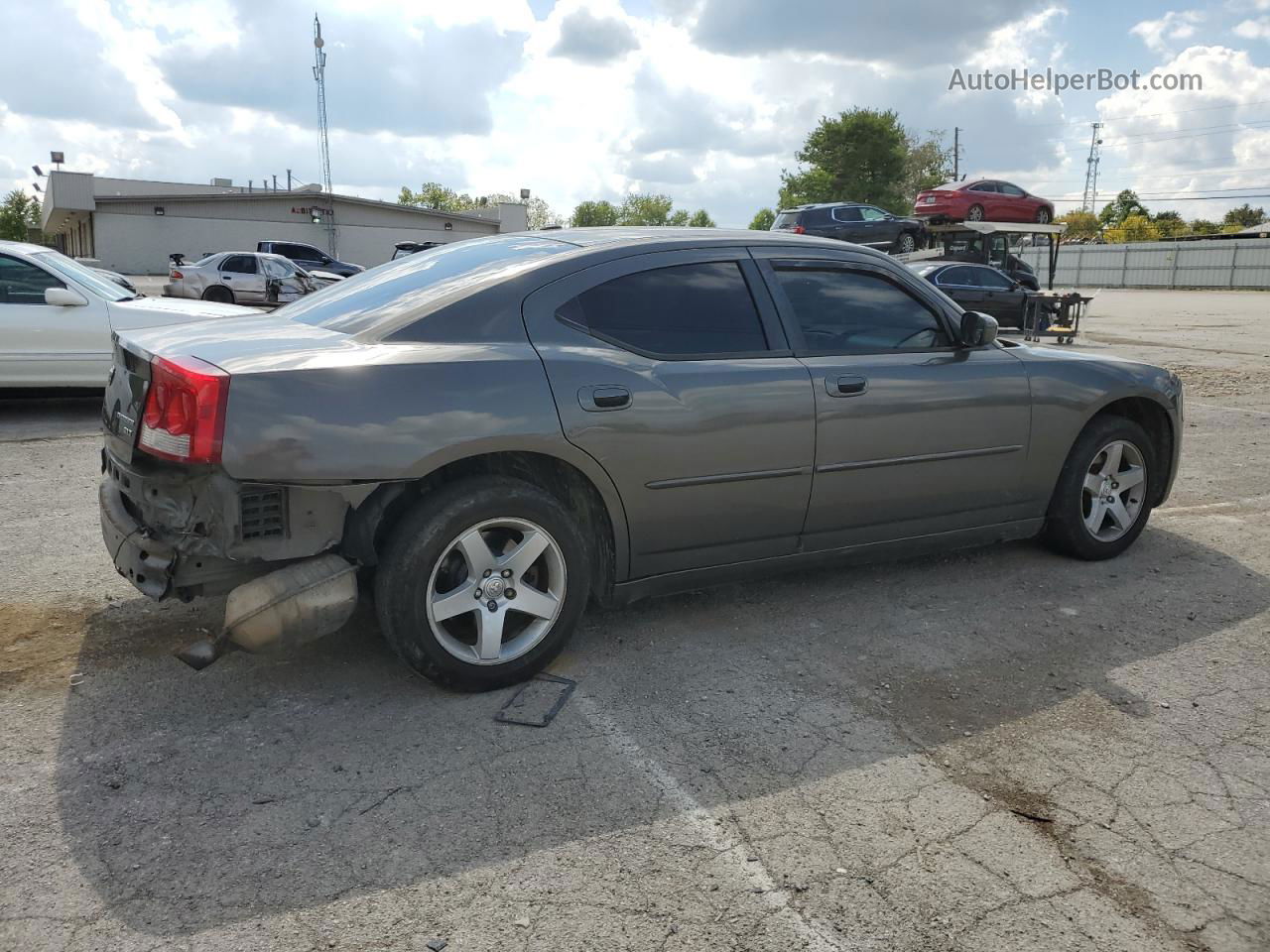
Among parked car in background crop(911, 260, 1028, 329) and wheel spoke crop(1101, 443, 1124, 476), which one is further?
parked car in background crop(911, 260, 1028, 329)

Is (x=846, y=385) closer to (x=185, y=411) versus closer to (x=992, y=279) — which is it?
(x=185, y=411)

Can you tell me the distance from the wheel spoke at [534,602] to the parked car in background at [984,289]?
1655cm

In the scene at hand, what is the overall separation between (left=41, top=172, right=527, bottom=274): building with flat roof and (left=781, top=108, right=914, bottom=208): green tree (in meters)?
24.0

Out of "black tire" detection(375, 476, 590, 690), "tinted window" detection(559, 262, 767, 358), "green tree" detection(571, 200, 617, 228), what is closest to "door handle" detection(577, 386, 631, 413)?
"tinted window" detection(559, 262, 767, 358)

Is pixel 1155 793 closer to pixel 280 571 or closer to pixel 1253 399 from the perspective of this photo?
pixel 280 571

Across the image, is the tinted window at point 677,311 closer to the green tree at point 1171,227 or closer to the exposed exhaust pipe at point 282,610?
the exposed exhaust pipe at point 282,610

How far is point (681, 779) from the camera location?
9.87 feet

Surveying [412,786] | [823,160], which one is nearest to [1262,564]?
[412,786]

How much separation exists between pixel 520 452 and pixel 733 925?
178 cm

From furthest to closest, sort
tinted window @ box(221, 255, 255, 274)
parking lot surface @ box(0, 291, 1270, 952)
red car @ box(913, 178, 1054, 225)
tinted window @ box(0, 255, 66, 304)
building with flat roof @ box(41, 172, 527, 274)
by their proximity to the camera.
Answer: building with flat roof @ box(41, 172, 527, 274) → red car @ box(913, 178, 1054, 225) → tinted window @ box(221, 255, 255, 274) → tinted window @ box(0, 255, 66, 304) → parking lot surface @ box(0, 291, 1270, 952)

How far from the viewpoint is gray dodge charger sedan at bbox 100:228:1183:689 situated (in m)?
3.22

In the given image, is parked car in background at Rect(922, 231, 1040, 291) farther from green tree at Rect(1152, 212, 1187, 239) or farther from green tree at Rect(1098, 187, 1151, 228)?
green tree at Rect(1098, 187, 1151, 228)

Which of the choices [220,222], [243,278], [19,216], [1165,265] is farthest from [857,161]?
[19,216]

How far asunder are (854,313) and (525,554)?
1.87 m
